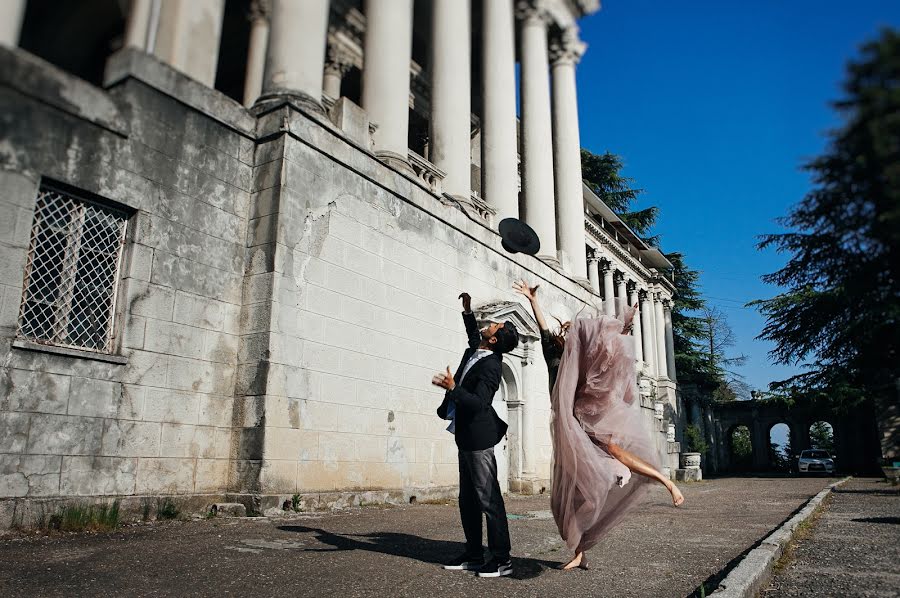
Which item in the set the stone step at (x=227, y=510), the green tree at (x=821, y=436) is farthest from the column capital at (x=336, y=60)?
the green tree at (x=821, y=436)

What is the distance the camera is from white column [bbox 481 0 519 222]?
17.0 metres

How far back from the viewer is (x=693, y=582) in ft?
15.1

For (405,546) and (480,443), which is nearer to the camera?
(480,443)

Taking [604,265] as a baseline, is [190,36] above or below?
below

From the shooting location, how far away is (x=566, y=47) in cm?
2208

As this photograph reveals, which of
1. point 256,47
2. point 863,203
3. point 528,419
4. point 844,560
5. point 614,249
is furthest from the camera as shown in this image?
point 614,249

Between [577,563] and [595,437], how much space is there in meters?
1.02

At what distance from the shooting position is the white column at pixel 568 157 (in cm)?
2047

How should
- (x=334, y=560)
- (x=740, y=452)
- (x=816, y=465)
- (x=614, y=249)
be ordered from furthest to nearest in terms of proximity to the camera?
1. (x=740, y=452)
2. (x=816, y=465)
3. (x=614, y=249)
4. (x=334, y=560)

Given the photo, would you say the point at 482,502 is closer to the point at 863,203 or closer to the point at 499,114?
the point at 863,203

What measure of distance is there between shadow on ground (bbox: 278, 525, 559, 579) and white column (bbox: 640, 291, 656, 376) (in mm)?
33617

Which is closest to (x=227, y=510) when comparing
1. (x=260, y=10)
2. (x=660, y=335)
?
(x=260, y=10)

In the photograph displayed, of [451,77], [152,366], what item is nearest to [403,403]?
[152,366]

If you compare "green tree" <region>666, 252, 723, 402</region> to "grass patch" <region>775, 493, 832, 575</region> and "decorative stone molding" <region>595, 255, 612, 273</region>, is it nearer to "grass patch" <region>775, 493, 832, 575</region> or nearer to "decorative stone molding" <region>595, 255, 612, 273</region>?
"decorative stone molding" <region>595, 255, 612, 273</region>
